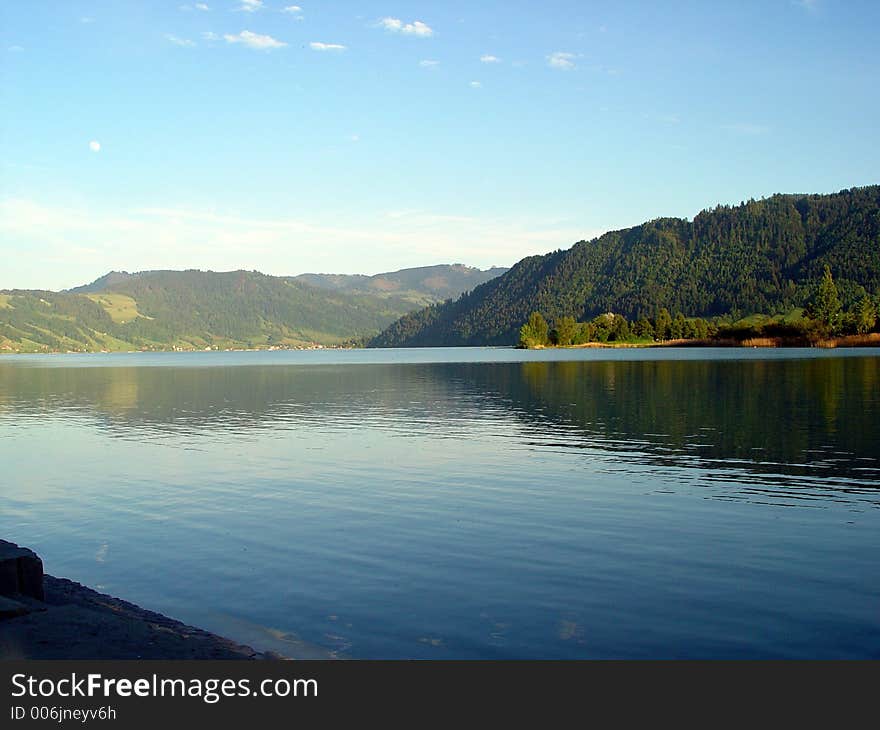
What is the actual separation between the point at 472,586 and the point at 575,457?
23.1 metres

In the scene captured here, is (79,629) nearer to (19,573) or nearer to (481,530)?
(19,573)

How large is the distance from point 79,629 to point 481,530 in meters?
13.5

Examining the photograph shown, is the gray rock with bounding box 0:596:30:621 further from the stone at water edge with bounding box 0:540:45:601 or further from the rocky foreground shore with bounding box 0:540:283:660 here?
the stone at water edge with bounding box 0:540:45:601

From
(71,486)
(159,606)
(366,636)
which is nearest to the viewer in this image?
(366,636)

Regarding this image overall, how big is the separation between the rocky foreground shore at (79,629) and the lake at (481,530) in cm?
101

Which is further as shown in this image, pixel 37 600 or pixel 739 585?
pixel 739 585

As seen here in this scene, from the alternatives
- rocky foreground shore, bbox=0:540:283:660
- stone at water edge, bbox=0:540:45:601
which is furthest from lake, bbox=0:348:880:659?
stone at water edge, bbox=0:540:45:601

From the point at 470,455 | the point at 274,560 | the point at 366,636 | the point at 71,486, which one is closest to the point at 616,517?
the point at 274,560

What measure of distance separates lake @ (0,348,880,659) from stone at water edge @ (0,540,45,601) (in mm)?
2730

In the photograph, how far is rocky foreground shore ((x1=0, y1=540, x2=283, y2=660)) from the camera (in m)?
14.5

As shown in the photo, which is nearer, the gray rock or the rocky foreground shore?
the rocky foreground shore

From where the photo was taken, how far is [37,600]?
17484mm

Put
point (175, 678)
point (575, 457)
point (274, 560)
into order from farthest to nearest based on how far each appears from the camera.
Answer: point (575, 457) < point (274, 560) < point (175, 678)

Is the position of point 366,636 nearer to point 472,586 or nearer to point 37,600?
point 472,586
